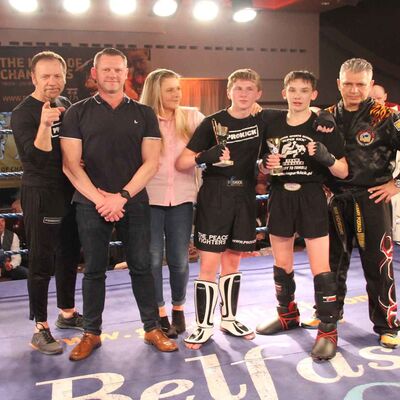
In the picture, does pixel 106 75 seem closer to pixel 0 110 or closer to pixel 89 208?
pixel 89 208

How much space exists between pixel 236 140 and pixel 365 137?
2.00ft

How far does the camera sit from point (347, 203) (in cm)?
250

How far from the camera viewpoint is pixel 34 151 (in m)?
2.26

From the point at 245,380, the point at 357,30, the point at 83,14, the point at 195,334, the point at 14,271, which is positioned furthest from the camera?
the point at 357,30

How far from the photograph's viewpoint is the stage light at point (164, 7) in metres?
6.29

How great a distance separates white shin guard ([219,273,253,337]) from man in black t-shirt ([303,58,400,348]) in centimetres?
60

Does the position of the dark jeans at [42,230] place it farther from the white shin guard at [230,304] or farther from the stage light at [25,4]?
the stage light at [25,4]

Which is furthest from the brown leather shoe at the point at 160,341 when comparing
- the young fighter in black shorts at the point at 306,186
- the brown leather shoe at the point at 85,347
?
the young fighter in black shorts at the point at 306,186

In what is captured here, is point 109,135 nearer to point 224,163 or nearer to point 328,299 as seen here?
point 224,163

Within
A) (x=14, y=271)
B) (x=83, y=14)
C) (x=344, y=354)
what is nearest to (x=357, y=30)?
(x=83, y=14)

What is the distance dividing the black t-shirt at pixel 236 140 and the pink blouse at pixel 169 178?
4.4 inches

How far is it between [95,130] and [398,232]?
3255 millimetres

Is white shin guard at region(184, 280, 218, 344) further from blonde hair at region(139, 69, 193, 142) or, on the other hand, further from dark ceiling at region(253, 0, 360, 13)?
dark ceiling at region(253, 0, 360, 13)

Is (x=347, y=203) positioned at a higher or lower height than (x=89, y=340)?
higher
